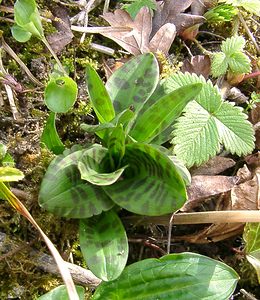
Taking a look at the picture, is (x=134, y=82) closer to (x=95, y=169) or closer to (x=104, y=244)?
(x=95, y=169)

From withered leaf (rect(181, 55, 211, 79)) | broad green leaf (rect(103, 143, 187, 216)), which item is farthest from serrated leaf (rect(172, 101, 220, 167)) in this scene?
withered leaf (rect(181, 55, 211, 79))

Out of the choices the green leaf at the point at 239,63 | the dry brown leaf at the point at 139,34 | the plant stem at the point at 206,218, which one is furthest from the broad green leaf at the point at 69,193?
the green leaf at the point at 239,63

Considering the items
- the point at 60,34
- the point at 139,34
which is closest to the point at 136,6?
the point at 139,34

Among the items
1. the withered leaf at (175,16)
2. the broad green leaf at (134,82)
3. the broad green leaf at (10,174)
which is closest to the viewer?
the broad green leaf at (10,174)

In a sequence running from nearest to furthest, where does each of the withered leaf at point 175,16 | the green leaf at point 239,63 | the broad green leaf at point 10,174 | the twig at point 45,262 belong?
the broad green leaf at point 10,174, the twig at point 45,262, the green leaf at point 239,63, the withered leaf at point 175,16

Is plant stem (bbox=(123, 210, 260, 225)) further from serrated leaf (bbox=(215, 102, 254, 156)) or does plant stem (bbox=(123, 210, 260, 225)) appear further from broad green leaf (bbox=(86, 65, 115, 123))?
broad green leaf (bbox=(86, 65, 115, 123))

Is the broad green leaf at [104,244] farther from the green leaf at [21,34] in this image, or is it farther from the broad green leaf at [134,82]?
the green leaf at [21,34]

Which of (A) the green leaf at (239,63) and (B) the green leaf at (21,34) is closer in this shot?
(B) the green leaf at (21,34)
